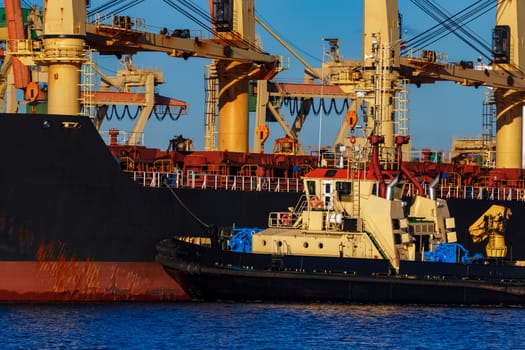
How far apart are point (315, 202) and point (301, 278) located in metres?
2.67

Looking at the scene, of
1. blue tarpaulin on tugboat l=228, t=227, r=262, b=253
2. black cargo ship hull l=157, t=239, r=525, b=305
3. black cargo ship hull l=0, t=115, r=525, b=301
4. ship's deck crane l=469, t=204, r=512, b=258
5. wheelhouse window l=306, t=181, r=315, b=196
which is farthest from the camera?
ship's deck crane l=469, t=204, r=512, b=258

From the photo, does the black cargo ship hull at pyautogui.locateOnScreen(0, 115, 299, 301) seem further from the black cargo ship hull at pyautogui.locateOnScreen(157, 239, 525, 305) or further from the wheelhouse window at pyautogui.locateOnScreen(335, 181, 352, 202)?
the wheelhouse window at pyautogui.locateOnScreen(335, 181, 352, 202)

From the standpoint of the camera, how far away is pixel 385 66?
40.5m

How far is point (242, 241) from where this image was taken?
3716 centimetres

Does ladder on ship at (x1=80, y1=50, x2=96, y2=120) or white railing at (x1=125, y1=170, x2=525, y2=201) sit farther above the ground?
ladder on ship at (x1=80, y1=50, x2=96, y2=120)

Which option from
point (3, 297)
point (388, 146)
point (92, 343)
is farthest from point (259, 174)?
point (92, 343)

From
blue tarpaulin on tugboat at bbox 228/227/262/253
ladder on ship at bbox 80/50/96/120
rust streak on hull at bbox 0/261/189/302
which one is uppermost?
ladder on ship at bbox 80/50/96/120

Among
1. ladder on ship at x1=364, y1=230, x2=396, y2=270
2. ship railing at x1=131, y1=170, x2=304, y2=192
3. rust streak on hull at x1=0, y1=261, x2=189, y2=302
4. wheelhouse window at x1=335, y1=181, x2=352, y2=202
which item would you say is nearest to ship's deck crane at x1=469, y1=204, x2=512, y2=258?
ladder on ship at x1=364, y1=230, x2=396, y2=270

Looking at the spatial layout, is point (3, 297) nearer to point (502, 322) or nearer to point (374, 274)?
point (374, 274)

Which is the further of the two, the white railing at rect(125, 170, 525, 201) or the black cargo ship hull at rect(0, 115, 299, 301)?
the white railing at rect(125, 170, 525, 201)

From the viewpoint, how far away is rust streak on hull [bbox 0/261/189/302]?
3544 centimetres

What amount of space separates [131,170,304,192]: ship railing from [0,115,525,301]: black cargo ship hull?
2.88ft

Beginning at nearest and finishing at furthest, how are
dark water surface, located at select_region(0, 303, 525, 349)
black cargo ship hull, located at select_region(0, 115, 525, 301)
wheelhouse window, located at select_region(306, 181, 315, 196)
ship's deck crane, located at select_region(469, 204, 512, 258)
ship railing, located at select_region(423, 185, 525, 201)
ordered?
dark water surface, located at select_region(0, 303, 525, 349), black cargo ship hull, located at select_region(0, 115, 525, 301), wheelhouse window, located at select_region(306, 181, 315, 196), ship's deck crane, located at select_region(469, 204, 512, 258), ship railing, located at select_region(423, 185, 525, 201)

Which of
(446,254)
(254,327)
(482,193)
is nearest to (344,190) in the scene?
(446,254)
